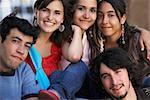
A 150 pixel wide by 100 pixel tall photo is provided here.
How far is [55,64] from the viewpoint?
4.26 meters

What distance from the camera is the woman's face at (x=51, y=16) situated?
13.7 feet

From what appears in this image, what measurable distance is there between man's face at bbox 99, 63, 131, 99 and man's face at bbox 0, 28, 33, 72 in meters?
0.63

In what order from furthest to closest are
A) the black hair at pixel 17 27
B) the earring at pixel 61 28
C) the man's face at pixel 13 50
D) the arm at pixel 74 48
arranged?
the earring at pixel 61 28, the arm at pixel 74 48, the black hair at pixel 17 27, the man's face at pixel 13 50

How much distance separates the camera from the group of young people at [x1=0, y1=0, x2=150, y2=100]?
3622mm

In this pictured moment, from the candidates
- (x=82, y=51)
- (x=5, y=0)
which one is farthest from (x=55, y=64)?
(x=5, y=0)

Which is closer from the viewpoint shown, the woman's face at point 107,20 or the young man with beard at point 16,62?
the young man with beard at point 16,62

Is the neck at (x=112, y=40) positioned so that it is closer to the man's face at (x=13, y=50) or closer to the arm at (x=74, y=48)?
the arm at (x=74, y=48)

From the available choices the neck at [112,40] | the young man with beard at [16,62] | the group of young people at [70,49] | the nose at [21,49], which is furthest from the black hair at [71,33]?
the nose at [21,49]

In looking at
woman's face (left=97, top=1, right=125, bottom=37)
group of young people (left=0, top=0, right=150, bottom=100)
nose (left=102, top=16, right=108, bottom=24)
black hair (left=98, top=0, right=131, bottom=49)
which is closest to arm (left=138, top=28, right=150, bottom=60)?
group of young people (left=0, top=0, right=150, bottom=100)

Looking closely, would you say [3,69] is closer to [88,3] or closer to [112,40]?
[88,3]

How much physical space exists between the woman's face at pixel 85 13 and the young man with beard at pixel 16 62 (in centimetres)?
71

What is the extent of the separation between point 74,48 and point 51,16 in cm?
33

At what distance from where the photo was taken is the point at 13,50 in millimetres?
3545

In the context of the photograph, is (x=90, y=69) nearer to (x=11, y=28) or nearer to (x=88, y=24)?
(x=88, y=24)
